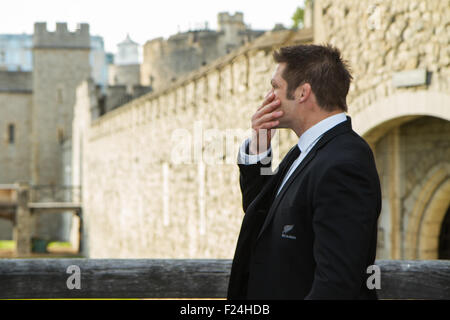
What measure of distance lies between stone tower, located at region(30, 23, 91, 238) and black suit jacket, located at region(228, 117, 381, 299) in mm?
32610

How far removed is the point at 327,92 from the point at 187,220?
32.0ft

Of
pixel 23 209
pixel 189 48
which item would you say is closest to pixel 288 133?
pixel 23 209

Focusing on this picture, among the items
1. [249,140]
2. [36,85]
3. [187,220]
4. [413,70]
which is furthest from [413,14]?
[36,85]

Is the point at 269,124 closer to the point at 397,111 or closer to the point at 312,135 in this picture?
the point at 312,135

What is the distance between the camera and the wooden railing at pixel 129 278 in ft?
8.20

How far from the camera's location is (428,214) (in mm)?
6102

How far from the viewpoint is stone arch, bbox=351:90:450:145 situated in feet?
16.1

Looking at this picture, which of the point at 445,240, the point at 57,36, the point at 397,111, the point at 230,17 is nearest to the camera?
the point at 397,111

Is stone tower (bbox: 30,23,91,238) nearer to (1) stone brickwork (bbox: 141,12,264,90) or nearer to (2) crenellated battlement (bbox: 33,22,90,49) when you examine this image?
(2) crenellated battlement (bbox: 33,22,90,49)

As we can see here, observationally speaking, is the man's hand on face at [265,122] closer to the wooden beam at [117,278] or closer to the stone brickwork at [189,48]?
the wooden beam at [117,278]

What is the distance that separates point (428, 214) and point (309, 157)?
4.77 m

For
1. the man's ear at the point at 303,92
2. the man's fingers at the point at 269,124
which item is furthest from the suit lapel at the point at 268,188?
the man's ear at the point at 303,92

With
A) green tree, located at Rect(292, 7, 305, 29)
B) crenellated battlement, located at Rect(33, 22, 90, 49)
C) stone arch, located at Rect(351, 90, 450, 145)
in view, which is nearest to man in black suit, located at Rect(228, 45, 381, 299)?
stone arch, located at Rect(351, 90, 450, 145)
